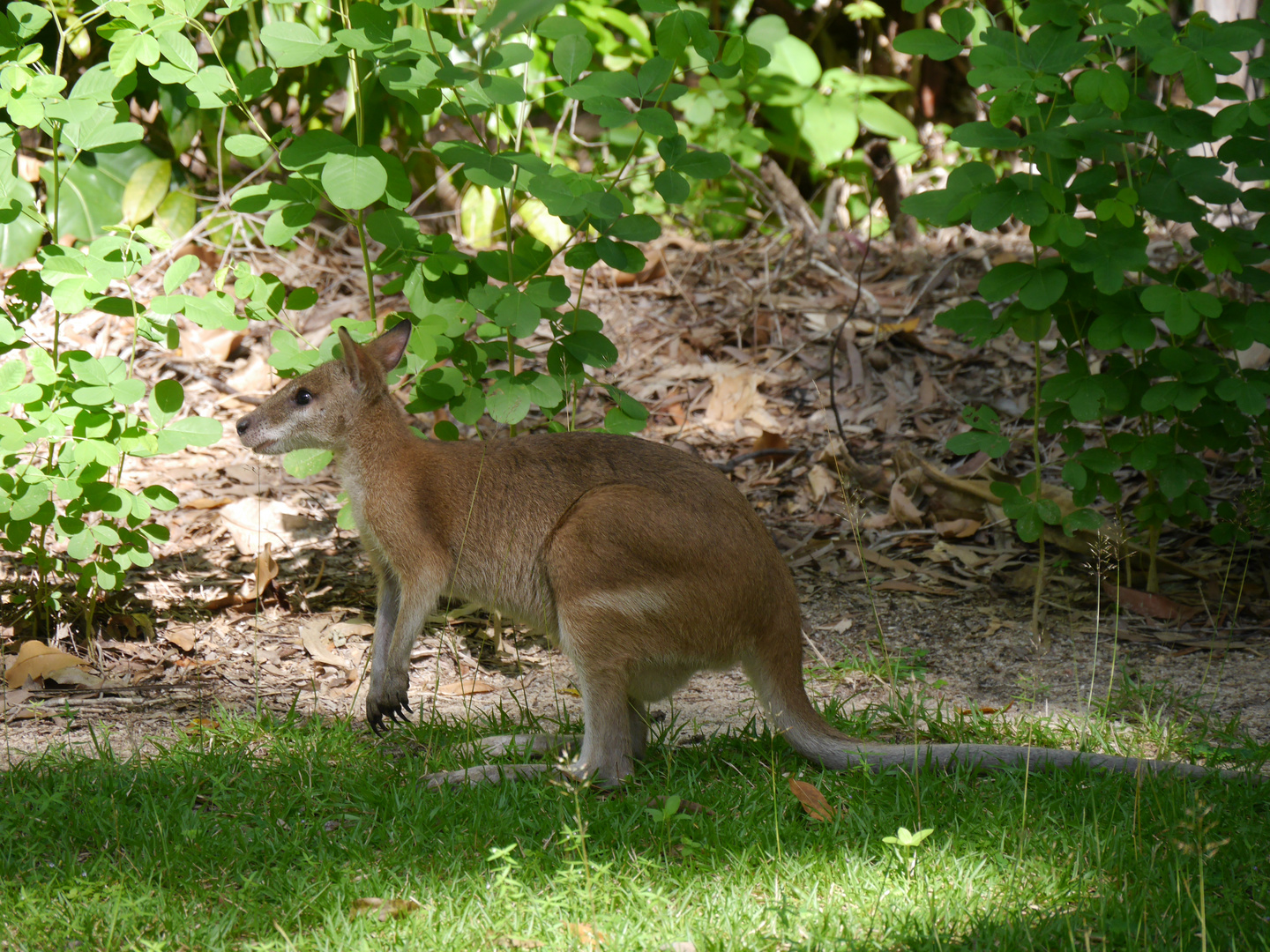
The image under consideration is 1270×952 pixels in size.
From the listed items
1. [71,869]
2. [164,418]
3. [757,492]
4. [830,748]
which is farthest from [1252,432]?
[71,869]

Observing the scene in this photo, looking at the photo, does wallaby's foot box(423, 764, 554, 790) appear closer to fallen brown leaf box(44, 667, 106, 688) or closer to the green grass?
the green grass

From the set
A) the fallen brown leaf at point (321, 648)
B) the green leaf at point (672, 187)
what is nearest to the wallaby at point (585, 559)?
the fallen brown leaf at point (321, 648)

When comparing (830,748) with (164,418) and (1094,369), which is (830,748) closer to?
(164,418)

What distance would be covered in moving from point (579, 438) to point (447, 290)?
0.75m

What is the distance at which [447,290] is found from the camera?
13.5 ft

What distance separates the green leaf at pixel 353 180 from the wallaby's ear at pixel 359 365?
39cm

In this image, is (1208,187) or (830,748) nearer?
(830,748)

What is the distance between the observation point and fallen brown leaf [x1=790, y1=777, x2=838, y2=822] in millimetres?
3000

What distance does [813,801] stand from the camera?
3061 millimetres

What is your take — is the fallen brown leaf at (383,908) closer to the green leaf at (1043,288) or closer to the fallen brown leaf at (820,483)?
the green leaf at (1043,288)

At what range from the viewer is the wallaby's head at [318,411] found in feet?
12.6

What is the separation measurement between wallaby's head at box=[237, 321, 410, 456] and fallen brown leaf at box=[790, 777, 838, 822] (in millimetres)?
1789

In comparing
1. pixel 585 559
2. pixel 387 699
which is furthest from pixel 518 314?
pixel 387 699

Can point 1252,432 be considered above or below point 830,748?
above
